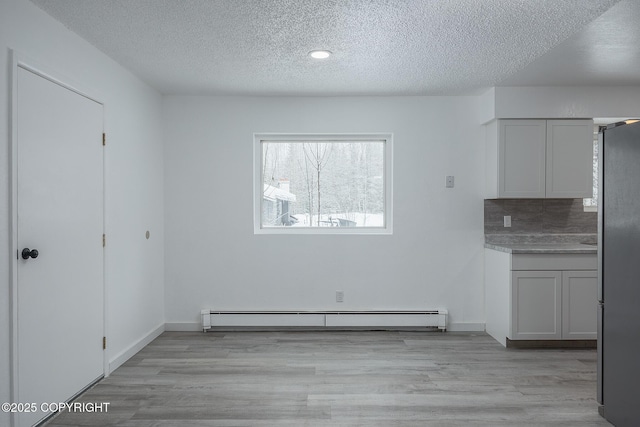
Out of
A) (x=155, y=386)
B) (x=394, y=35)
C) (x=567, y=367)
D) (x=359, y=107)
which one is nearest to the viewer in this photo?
(x=394, y=35)

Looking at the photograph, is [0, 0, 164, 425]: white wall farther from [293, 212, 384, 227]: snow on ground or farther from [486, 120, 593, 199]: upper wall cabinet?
[486, 120, 593, 199]: upper wall cabinet

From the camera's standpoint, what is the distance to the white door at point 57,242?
221 centimetres

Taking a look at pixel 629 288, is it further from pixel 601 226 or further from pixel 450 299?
pixel 450 299

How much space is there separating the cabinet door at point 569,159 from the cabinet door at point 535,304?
83 cm

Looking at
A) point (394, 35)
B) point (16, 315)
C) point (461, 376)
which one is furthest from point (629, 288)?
point (16, 315)

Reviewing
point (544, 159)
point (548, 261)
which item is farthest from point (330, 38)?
point (548, 261)

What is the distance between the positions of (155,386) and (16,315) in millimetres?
1100

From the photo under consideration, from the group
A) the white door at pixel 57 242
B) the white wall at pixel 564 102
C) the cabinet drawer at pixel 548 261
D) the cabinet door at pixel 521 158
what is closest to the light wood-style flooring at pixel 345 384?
the white door at pixel 57 242

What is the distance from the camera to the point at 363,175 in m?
4.39

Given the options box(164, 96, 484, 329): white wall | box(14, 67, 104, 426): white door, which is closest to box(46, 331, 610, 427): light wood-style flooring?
box(14, 67, 104, 426): white door

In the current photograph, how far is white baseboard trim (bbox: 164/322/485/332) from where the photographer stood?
4207mm

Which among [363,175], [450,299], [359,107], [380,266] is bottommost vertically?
[450,299]

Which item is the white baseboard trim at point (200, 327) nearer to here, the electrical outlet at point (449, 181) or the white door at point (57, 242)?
the white door at point (57, 242)

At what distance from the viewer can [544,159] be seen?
393 cm
